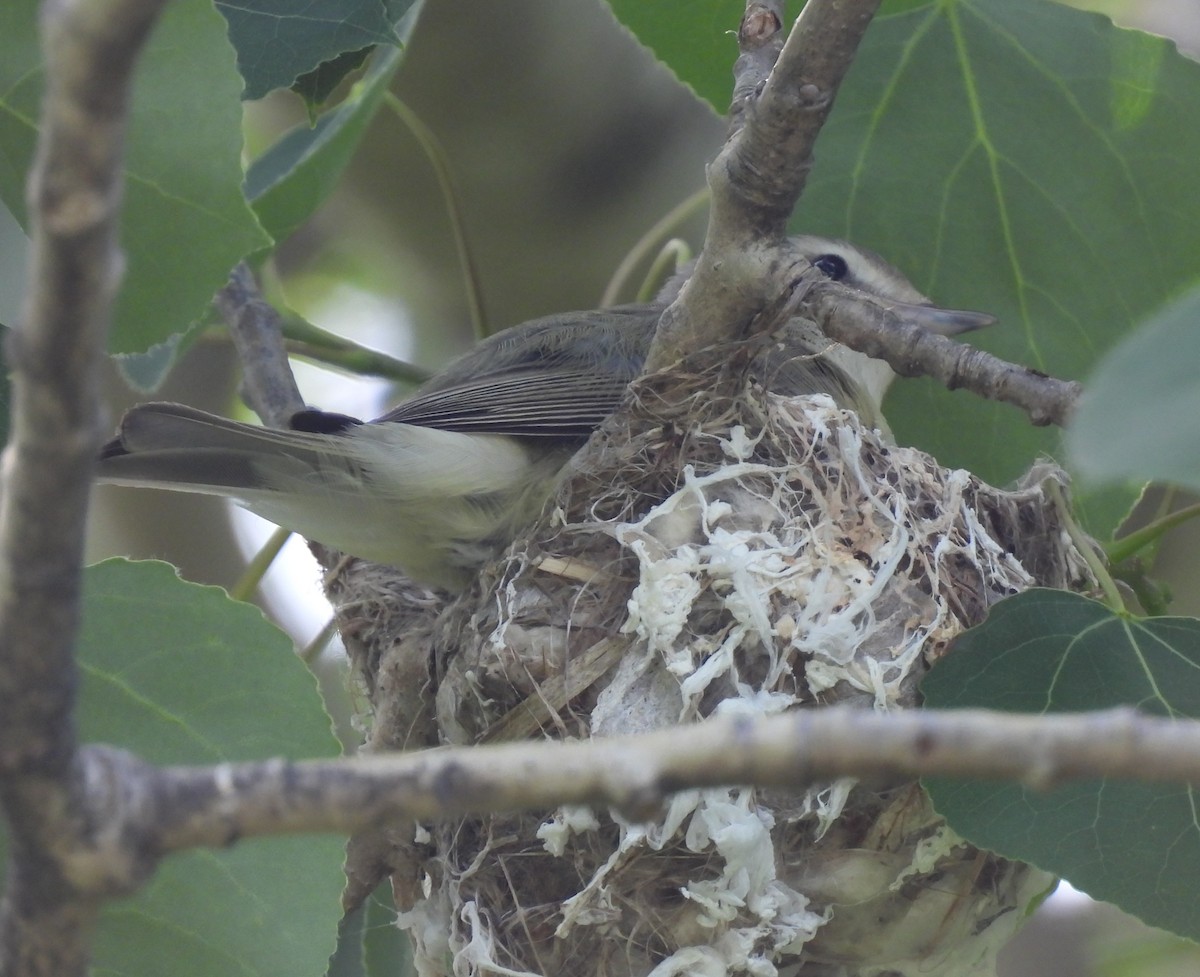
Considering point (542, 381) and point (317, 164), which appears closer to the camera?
point (542, 381)

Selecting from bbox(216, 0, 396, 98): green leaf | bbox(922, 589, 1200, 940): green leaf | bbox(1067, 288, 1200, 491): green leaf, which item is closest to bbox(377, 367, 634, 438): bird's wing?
bbox(216, 0, 396, 98): green leaf

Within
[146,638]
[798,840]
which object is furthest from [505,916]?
[146,638]

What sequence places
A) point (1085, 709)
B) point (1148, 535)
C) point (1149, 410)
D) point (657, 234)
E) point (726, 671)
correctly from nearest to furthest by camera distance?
point (1149, 410)
point (1085, 709)
point (726, 671)
point (1148, 535)
point (657, 234)

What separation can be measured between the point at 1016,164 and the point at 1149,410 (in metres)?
2.11

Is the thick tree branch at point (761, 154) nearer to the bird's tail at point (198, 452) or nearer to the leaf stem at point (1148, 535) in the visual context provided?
the bird's tail at point (198, 452)

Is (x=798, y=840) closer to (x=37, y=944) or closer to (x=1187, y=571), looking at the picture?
(x=37, y=944)

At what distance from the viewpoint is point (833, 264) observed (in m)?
3.10

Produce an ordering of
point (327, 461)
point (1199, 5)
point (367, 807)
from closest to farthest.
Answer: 1. point (367, 807)
2. point (327, 461)
3. point (1199, 5)

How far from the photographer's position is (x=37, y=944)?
113 cm

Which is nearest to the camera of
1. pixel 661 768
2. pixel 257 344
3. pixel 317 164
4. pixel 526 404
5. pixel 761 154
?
pixel 661 768

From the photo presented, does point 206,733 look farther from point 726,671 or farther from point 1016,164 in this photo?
point 1016,164

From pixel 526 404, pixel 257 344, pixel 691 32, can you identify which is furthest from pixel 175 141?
pixel 257 344

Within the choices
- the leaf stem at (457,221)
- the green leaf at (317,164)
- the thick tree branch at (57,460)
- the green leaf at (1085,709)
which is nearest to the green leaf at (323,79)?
the green leaf at (317,164)

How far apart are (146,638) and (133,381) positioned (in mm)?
1172
